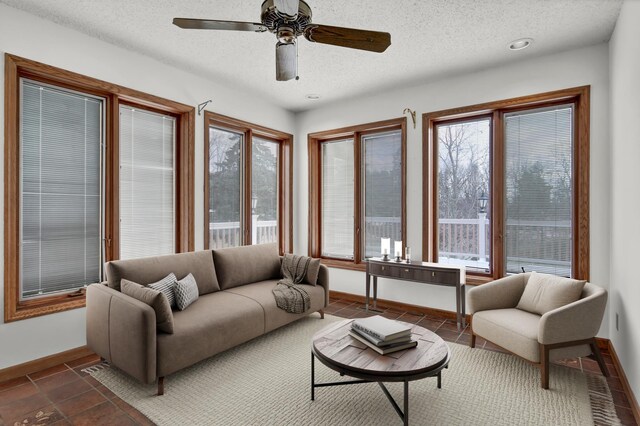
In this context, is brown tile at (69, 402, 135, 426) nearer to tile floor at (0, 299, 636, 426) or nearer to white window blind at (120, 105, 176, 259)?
tile floor at (0, 299, 636, 426)

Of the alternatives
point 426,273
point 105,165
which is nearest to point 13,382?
point 105,165

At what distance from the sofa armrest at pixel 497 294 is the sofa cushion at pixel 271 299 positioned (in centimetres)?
160

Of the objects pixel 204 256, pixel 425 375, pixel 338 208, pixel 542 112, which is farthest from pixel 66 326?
pixel 542 112

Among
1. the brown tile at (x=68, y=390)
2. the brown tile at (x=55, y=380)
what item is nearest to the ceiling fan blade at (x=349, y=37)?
the brown tile at (x=68, y=390)

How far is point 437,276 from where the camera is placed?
387cm

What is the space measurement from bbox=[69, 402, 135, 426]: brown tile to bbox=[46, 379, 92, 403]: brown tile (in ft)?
1.04

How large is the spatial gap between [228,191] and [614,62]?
423cm

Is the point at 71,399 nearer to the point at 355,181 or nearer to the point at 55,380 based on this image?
the point at 55,380

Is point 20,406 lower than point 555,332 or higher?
lower

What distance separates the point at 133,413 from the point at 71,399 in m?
0.56

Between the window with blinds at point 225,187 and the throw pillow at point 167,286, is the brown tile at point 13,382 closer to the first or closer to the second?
the throw pillow at point 167,286

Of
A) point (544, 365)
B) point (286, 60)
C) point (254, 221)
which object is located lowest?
point (544, 365)

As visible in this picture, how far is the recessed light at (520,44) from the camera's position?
3170 millimetres

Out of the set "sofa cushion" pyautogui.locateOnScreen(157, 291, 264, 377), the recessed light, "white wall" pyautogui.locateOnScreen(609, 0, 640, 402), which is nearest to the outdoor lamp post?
"sofa cushion" pyautogui.locateOnScreen(157, 291, 264, 377)
